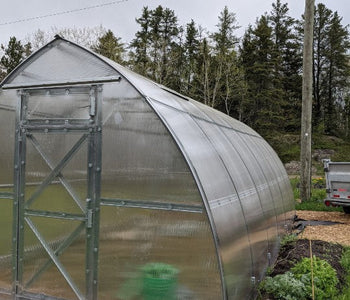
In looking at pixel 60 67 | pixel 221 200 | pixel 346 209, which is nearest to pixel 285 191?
pixel 346 209

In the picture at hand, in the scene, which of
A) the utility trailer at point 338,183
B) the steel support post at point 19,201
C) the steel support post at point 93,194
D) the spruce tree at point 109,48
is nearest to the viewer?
the steel support post at point 93,194

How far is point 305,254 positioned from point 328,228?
10.7 ft

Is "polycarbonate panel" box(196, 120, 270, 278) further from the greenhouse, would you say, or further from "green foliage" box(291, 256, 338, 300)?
"green foliage" box(291, 256, 338, 300)

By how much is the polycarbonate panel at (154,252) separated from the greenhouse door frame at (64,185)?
5.2 inches

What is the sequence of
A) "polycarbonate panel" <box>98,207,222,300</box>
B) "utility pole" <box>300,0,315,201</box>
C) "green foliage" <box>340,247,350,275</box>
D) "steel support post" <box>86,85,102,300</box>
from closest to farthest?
"polycarbonate panel" <box>98,207,222,300</box>, "steel support post" <box>86,85,102,300</box>, "green foliage" <box>340,247,350,275</box>, "utility pole" <box>300,0,315,201</box>

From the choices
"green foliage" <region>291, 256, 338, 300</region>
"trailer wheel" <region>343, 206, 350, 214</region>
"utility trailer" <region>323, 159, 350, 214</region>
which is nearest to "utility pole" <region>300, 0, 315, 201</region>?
"trailer wheel" <region>343, 206, 350, 214</region>

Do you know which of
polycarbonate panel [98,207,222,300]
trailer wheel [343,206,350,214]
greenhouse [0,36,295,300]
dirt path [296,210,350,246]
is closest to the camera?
polycarbonate panel [98,207,222,300]

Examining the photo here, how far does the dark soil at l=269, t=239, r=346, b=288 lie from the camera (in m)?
5.07

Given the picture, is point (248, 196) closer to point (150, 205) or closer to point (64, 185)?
point (150, 205)

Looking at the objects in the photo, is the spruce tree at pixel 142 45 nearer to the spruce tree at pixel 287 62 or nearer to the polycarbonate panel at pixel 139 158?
the spruce tree at pixel 287 62

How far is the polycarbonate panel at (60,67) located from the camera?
12.5 feet

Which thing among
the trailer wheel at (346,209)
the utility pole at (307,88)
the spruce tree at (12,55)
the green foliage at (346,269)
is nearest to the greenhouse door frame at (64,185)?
the green foliage at (346,269)

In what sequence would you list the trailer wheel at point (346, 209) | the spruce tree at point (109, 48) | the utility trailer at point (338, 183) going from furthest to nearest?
the spruce tree at point (109, 48), the trailer wheel at point (346, 209), the utility trailer at point (338, 183)

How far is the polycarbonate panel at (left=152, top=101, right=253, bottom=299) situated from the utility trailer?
6528 mm
